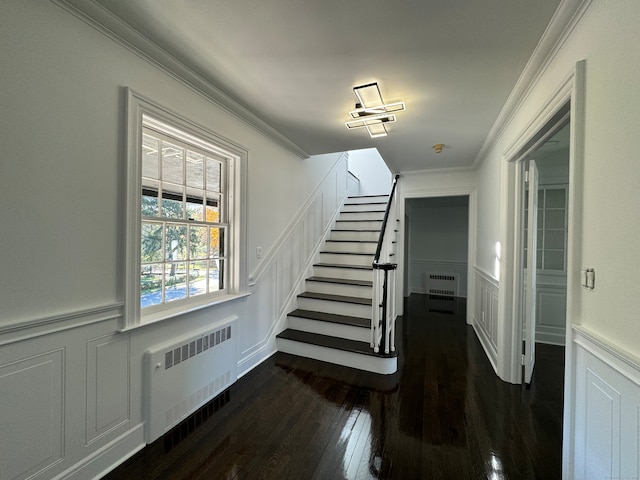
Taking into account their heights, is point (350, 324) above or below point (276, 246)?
below

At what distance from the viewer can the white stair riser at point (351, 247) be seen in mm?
4391

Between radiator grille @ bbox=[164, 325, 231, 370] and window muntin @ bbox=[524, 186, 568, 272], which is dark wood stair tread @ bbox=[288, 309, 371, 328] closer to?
radiator grille @ bbox=[164, 325, 231, 370]

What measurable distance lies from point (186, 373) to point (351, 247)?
3.03m

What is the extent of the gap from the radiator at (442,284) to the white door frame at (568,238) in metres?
4.27

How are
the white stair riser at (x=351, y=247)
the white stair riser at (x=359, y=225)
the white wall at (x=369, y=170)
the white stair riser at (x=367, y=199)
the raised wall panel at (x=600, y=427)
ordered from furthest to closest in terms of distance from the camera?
1. the white wall at (x=369, y=170)
2. the white stair riser at (x=367, y=199)
3. the white stair riser at (x=359, y=225)
4. the white stair riser at (x=351, y=247)
5. the raised wall panel at (x=600, y=427)

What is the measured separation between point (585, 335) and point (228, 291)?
8.31 ft

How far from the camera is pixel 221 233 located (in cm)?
264

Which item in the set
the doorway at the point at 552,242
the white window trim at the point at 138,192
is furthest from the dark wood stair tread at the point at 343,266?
the doorway at the point at 552,242

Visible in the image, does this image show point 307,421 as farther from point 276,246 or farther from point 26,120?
point 26,120

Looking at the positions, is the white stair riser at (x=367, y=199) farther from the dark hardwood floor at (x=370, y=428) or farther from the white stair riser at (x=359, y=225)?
the dark hardwood floor at (x=370, y=428)

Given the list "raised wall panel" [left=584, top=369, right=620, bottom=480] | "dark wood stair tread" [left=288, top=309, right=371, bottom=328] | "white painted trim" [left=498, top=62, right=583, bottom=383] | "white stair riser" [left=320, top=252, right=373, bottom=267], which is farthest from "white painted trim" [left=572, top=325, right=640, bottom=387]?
"white stair riser" [left=320, top=252, right=373, bottom=267]

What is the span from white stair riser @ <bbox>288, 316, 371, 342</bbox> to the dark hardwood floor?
0.38m

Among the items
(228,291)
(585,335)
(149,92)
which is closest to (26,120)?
(149,92)

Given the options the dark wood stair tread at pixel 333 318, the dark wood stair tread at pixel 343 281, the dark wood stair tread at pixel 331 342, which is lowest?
the dark wood stair tread at pixel 331 342
